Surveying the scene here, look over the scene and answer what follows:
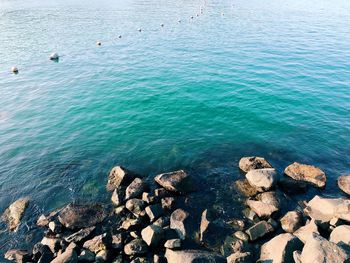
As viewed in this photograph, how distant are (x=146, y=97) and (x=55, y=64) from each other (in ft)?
83.3

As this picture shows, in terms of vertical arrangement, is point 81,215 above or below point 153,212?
below

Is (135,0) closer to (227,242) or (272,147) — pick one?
(272,147)

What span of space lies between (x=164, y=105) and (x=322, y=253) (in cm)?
2703

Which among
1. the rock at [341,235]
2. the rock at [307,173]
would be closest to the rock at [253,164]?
the rock at [307,173]

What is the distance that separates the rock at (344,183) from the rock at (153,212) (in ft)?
49.2

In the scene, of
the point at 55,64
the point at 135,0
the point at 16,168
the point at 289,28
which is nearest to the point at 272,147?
the point at 16,168

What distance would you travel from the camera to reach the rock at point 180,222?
19.3 metres

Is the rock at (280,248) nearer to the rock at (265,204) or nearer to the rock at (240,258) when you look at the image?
the rock at (240,258)

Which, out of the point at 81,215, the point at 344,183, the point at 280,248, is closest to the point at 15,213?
the point at 81,215

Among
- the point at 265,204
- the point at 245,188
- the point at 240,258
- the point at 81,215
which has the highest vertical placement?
the point at 240,258

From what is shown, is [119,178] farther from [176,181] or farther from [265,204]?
[265,204]

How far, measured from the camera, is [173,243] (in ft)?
59.6

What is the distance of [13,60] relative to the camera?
5638 centimetres

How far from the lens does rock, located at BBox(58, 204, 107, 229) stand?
2085 centimetres
